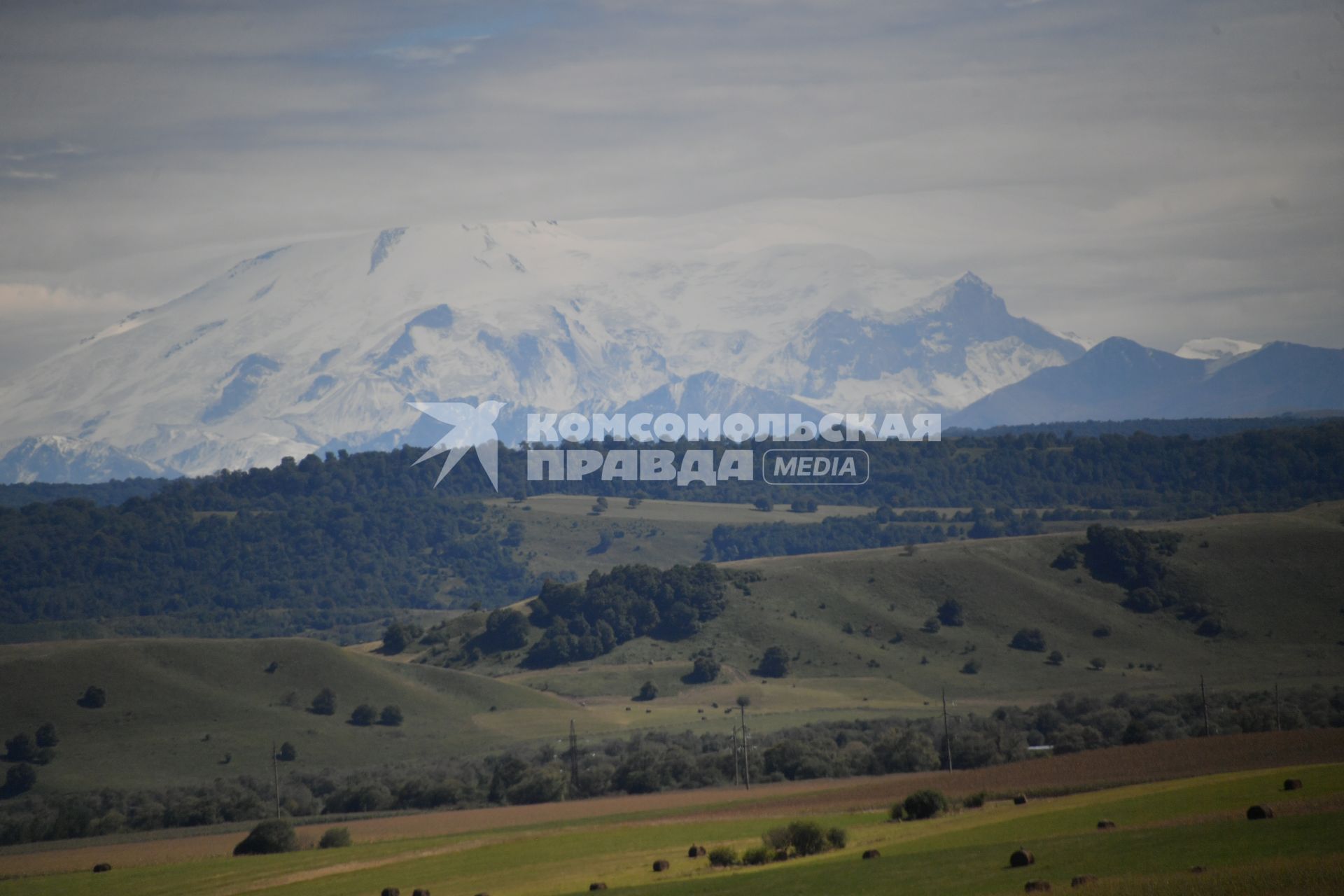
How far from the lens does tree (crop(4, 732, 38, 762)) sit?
111 meters

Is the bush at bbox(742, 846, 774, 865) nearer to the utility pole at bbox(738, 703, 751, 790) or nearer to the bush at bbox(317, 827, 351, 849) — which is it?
the bush at bbox(317, 827, 351, 849)

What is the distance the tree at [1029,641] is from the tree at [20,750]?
93462mm

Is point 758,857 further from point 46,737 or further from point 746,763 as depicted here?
point 46,737

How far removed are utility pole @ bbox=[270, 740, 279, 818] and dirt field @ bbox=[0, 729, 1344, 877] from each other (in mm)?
5011

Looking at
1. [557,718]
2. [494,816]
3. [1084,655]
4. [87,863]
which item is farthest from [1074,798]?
[1084,655]

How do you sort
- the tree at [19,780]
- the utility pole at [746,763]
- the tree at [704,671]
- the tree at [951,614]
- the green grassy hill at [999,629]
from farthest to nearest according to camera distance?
the tree at [951,614]
the tree at [704,671]
the green grassy hill at [999,629]
the tree at [19,780]
the utility pole at [746,763]

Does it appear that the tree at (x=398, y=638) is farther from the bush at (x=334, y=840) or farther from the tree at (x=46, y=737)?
the bush at (x=334, y=840)

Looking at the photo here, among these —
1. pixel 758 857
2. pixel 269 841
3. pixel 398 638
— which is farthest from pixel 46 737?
pixel 758 857

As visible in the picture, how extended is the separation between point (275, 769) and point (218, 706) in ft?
111

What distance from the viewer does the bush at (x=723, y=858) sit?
51281 mm

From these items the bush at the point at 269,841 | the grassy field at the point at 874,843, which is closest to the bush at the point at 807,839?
the grassy field at the point at 874,843

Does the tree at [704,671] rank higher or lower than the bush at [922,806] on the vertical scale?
lower

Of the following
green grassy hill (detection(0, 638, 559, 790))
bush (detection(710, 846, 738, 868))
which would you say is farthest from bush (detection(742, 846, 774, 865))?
green grassy hill (detection(0, 638, 559, 790))

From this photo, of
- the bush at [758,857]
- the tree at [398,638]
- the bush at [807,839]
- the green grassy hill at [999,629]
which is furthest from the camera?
the tree at [398,638]
